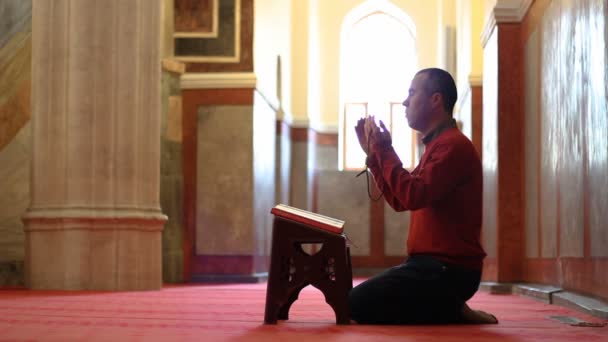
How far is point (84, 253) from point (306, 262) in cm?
411

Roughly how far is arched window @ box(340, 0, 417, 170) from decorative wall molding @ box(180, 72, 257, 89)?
593cm

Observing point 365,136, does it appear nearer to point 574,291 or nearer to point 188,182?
point 574,291

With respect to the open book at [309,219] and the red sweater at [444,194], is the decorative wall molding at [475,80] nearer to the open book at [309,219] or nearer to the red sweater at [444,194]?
the red sweater at [444,194]

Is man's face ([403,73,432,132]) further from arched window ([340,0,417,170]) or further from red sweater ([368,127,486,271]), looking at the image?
arched window ([340,0,417,170])

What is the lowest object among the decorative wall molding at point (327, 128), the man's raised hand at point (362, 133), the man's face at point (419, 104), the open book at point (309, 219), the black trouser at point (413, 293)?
the black trouser at point (413, 293)

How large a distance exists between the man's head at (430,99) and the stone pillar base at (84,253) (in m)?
4.21

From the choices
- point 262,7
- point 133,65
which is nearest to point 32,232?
point 133,65

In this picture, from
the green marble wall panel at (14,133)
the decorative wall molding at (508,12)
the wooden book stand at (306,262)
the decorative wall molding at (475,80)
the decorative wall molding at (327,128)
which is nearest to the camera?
the wooden book stand at (306,262)

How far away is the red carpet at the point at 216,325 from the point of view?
402 centimetres

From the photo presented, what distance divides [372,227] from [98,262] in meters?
9.77

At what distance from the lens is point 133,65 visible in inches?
337

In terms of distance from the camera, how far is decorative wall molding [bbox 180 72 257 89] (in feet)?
41.5

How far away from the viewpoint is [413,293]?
4.59m

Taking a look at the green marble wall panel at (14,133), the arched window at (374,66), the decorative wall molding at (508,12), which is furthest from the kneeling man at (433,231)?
the arched window at (374,66)
